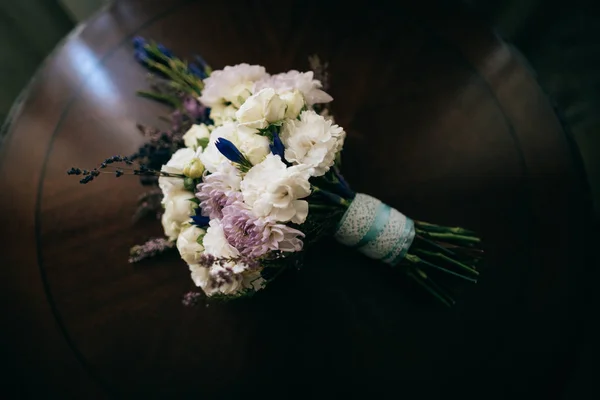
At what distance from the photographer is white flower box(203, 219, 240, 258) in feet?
2.01

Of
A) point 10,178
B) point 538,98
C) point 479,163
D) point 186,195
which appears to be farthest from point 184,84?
point 538,98

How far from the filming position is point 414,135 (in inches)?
37.4

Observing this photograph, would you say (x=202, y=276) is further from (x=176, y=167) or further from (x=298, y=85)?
(x=298, y=85)

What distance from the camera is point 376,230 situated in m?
0.78

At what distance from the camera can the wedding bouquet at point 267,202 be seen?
60 centimetres

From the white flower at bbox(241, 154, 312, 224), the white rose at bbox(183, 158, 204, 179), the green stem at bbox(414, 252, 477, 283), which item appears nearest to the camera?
the white flower at bbox(241, 154, 312, 224)

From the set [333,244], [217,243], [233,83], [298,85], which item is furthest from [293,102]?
[333,244]

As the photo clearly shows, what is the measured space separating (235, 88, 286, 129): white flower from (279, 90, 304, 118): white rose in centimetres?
2

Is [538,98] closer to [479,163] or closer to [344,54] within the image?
[479,163]

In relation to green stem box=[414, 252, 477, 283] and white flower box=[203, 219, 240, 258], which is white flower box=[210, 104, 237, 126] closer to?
white flower box=[203, 219, 240, 258]

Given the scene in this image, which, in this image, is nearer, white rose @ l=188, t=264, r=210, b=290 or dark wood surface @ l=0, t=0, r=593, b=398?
white rose @ l=188, t=264, r=210, b=290

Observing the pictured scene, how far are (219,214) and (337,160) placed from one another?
294mm

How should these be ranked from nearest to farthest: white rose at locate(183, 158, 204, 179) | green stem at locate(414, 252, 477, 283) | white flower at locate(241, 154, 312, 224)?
white flower at locate(241, 154, 312, 224) < white rose at locate(183, 158, 204, 179) < green stem at locate(414, 252, 477, 283)

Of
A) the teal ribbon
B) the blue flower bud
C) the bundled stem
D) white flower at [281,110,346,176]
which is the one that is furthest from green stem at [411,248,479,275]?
the blue flower bud
